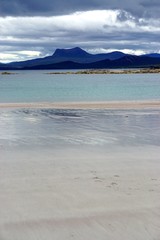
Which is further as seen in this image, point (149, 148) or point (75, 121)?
point (75, 121)

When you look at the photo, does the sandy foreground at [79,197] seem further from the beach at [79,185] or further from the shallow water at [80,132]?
the shallow water at [80,132]

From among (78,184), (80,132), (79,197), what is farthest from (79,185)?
(80,132)

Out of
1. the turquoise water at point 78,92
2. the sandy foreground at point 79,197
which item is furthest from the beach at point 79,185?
the turquoise water at point 78,92

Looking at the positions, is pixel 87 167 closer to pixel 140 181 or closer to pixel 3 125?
pixel 140 181

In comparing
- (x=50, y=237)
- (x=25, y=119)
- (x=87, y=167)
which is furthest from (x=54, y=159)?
(x=25, y=119)

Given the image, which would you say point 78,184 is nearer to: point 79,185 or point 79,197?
point 79,185

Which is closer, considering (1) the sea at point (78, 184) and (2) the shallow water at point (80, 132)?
(1) the sea at point (78, 184)

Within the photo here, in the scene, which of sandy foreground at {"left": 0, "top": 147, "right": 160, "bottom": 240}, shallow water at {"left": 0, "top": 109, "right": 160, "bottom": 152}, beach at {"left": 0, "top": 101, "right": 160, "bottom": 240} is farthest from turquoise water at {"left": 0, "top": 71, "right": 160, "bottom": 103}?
sandy foreground at {"left": 0, "top": 147, "right": 160, "bottom": 240}

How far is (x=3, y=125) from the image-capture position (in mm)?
21781

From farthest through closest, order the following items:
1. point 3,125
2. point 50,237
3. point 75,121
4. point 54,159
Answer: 1. point 75,121
2. point 3,125
3. point 54,159
4. point 50,237

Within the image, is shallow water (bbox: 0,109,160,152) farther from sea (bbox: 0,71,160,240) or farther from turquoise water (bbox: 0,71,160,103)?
turquoise water (bbox: 0,71,160,103)

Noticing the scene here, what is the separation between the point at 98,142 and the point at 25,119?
8802 millimetres

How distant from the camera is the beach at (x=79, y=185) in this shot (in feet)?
25.5

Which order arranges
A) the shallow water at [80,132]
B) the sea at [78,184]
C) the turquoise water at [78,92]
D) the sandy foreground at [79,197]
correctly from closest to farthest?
the sandy foreground at [79,197]
the sea at [78,184]
the shallow water at [80,132]
the turquoise water at [78,92]
